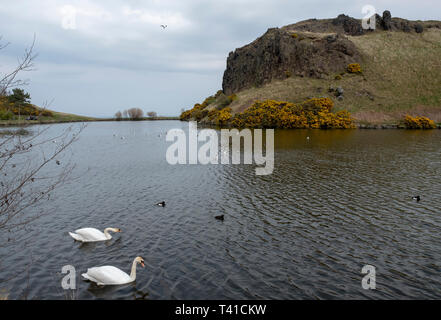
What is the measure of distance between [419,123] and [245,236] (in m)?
86.5

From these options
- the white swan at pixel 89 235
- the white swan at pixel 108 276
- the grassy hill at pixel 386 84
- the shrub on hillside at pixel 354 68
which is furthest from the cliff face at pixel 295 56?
the white swan at pixel 108 276

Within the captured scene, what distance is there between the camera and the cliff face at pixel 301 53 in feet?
397

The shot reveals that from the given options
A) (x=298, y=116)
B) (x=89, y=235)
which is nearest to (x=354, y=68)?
(x=298, y=116)

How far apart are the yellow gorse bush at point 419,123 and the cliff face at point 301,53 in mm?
41225

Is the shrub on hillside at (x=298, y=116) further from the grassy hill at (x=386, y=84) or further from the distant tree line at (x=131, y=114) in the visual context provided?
the distant tree line at (x=131, y=114)

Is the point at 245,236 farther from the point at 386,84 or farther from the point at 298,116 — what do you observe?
the point at 386,84

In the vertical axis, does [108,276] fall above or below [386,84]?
below

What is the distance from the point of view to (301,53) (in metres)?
126

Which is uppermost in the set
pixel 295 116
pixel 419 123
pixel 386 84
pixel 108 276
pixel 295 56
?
pixel 295 56
